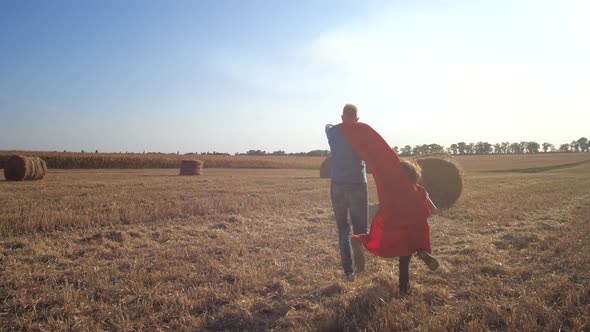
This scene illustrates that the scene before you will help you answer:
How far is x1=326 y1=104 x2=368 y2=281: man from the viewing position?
5094mm

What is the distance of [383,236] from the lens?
4.76 metres

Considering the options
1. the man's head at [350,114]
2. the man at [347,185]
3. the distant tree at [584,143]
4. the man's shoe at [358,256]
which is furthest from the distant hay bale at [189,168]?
the distant tree at [584,143]

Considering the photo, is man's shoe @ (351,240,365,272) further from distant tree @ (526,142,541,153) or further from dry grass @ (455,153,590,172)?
distant tree @ (526,142,541,153)

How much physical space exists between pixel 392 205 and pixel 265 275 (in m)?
1.99

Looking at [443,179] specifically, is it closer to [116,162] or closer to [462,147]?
[116,162]

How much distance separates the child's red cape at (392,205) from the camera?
4688 mm

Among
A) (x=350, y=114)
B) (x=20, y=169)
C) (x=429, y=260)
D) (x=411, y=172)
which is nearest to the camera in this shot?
(x=429, y=260)

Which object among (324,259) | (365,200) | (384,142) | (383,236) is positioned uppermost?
(384,142)

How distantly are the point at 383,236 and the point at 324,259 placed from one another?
6.06ft

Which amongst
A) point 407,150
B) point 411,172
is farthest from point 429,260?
point 407,150

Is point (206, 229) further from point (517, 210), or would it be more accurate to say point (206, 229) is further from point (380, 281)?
point (517, 210)

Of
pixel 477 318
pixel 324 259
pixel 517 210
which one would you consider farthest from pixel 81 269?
A: pixel 517 210

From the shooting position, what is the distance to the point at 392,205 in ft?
15.6

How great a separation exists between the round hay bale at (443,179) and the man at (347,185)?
845cm
